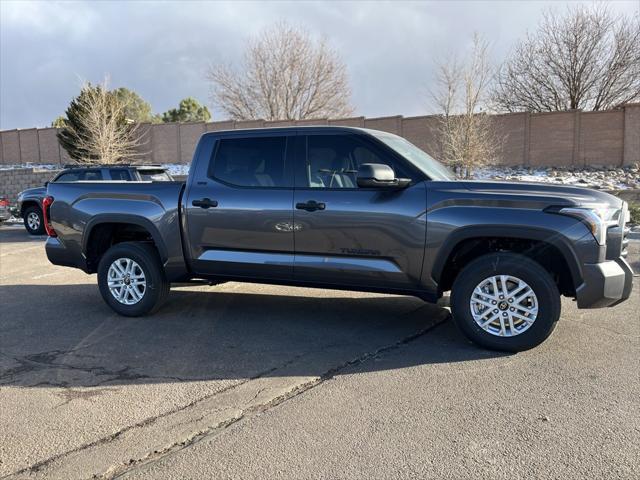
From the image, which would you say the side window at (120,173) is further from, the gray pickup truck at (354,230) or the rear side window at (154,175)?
the gray pickup truck at (354,230)

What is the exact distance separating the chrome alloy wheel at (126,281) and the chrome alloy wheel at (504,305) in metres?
3.50

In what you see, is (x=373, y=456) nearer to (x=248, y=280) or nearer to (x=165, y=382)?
(x=165, y=382)

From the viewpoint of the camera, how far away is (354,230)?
524 cm

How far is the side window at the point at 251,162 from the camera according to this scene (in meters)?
5.71

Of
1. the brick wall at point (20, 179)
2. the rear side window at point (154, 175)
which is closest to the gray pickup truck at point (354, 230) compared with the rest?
the rear side window at point (154, 175)

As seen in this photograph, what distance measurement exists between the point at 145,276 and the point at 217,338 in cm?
124

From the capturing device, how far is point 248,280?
5.85m

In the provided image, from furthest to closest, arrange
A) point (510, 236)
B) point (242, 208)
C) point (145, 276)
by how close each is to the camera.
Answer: point (145, 276) < point (242, 208) < point (510, 236)

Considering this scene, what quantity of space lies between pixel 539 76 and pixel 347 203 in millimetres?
32482

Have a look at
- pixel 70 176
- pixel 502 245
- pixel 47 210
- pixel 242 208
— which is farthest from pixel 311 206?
pixel 70 176

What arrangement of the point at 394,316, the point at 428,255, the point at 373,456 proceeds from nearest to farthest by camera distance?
1. the point at 373,456
2. the point at 428,255
3. the point at 394,316

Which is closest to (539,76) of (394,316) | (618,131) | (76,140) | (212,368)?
(618,131)

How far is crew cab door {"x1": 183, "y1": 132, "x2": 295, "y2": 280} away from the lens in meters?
5.57

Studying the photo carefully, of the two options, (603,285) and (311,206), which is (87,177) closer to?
(311,206)
